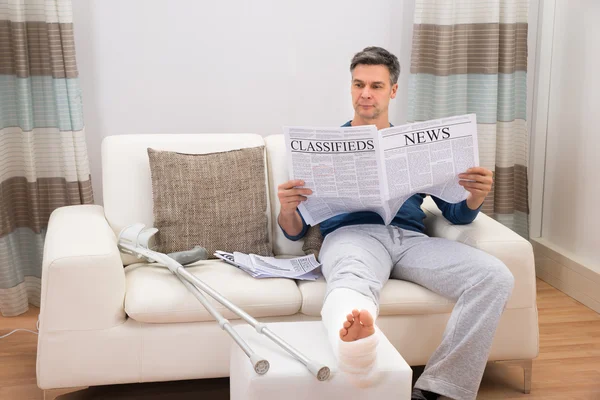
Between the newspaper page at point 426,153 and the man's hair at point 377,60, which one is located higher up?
the man's hair at point 377,60

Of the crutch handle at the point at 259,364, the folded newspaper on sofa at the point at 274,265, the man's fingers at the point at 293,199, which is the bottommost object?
the crutch handle at the point at 259,364

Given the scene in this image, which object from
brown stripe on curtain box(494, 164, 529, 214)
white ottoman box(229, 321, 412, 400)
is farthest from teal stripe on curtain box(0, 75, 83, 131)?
brown stripe on curtain box(494, 164, 529, 214)

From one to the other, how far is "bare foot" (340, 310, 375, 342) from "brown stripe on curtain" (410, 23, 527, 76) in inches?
71.5

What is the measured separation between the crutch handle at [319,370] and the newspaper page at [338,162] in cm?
68

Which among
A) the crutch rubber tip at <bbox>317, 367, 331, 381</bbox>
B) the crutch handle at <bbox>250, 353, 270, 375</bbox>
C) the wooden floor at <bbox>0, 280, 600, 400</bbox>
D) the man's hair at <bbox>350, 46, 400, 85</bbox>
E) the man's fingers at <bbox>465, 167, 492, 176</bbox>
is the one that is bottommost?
the wooden floor at <bbox>0, 280, 600, 400</bbox>

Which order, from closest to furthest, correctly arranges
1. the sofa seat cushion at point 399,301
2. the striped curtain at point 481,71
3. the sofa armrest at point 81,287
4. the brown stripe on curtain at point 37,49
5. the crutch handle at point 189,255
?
the sofa armrest at point 81,287 < the sofa seat cushion at point 399,301 < the crutch handle at point 189,255 < the brown stripe on curtain at point 37,49 < the striped curtain at point 481,71

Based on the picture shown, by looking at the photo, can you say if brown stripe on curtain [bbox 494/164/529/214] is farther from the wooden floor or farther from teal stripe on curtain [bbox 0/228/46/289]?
teal stripe on curtain [bbox 0/228/46/289]

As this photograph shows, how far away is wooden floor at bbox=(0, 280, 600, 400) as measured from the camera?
7.93 ft

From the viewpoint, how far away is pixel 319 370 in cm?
173

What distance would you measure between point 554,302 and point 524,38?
3.90ft

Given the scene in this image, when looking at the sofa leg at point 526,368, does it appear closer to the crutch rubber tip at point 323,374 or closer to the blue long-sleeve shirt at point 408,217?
the blue long-sleeve shirt at point 408,217

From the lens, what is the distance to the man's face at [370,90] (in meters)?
2.52

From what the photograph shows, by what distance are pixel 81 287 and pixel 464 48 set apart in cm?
204

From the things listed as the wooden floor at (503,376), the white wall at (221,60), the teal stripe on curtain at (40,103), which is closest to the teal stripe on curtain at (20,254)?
the wooden floor at (503,376)
